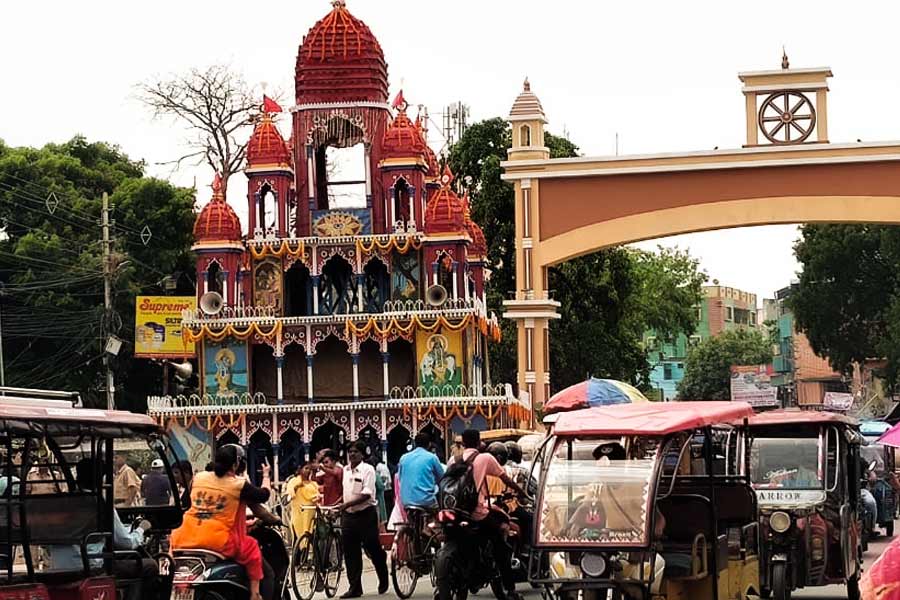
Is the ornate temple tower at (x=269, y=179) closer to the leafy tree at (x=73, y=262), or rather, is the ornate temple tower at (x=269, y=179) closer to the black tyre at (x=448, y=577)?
the leafy tree at (x=73, y=262)

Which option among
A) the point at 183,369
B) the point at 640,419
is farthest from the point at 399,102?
the point at 640,419

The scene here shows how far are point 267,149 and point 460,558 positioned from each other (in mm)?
25656

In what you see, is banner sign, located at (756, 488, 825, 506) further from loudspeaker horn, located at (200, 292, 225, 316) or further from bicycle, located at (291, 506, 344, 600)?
loudspeaker horn, located at (200, 292, 225, 316)

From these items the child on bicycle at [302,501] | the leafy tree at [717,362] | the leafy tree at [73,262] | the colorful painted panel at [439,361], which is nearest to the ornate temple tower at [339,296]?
the colorful painted panel at [439,361]

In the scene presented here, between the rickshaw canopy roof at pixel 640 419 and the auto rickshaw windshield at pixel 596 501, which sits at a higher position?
the rickshaw canopy roof at pixel 640 419

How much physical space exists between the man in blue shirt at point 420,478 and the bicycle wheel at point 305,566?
108 cm

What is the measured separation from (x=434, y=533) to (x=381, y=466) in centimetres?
981

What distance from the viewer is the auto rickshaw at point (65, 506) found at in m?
11.7

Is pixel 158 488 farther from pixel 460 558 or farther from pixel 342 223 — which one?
pixel 342 223

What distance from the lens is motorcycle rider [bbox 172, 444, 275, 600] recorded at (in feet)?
42.8

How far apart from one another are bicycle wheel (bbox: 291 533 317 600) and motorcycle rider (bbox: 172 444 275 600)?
5.09m

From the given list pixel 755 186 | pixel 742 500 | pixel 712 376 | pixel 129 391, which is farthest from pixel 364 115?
pixel 712 376

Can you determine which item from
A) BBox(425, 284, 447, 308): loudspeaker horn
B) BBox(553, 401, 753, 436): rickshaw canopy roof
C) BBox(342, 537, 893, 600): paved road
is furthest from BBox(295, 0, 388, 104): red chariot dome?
BBox(553, 401, 753, 436): rickshaw canopy roof

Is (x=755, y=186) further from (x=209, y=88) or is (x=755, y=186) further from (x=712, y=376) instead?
(x=712, y=376)
